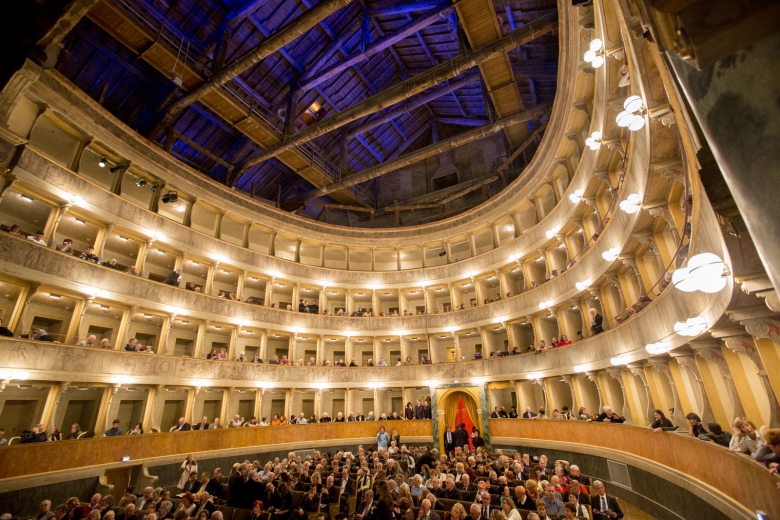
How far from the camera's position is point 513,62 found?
21266 millimetres

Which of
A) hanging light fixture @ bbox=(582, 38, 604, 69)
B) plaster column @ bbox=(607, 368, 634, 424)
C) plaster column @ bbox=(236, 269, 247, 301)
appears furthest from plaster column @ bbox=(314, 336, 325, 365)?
hanging light fixture @ bbox=(582, 38, 604, 69)

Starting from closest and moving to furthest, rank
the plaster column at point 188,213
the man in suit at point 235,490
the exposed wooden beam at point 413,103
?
the man in suit at point 235,490, the plaster column at point 188,213, the exposed wooden beam at point 413,103

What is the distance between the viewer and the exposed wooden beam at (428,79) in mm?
15086

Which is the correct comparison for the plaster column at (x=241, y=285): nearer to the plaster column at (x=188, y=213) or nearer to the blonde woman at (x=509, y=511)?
the plaster column at (x=188, y=213)

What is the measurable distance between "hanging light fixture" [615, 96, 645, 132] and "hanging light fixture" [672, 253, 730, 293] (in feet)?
11.3

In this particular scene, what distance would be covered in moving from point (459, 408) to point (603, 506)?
15767mm

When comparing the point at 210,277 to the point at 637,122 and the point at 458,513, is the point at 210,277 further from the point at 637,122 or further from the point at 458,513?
the point at 637,122

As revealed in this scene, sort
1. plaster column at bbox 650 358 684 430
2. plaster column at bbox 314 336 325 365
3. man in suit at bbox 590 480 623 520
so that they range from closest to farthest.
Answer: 1. man in suit at bbox 590 480 623 520
2. plaster column at bbox 650 358 684 430
3. plaster column at bbox 314 336 325 365

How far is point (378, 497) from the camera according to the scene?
314 inches

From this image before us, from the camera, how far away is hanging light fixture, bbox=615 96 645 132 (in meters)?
6.25

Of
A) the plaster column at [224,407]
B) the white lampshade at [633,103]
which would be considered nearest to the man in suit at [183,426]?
the plaster column at [224,407]

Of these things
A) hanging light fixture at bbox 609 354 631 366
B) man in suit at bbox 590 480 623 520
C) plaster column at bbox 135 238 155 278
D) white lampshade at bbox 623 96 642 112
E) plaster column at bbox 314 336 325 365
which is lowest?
man in suit at bbox 590 480 623 520

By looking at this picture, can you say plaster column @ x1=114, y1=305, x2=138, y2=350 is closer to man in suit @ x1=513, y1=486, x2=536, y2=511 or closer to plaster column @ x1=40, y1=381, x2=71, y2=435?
plaster column @ x1=40, y1=381, x2=71, y2=435

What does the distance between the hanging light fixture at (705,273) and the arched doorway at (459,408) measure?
18778mm
